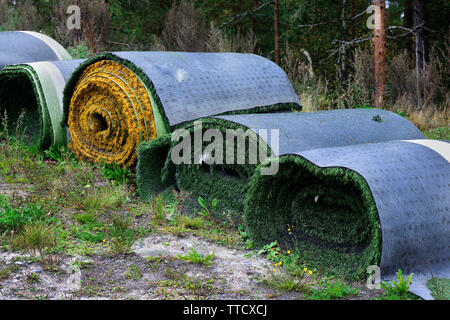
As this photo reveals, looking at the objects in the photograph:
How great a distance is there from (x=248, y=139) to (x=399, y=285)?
1.38 m

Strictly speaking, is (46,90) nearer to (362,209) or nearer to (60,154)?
(60,154)

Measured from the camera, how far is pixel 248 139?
3.38 meters

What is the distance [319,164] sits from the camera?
2.81 metres

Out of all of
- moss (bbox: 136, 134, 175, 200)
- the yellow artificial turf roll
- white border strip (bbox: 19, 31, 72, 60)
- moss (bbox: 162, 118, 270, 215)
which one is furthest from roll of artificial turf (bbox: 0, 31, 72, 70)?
moss (bbox: 162, 118, 270, 215)

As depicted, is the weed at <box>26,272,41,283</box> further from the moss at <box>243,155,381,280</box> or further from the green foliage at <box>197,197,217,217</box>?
the green foliage at <box>197,197,217,217</box>

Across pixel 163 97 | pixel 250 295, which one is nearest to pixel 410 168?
pixel 250 295

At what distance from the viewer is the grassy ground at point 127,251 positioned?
2.62m

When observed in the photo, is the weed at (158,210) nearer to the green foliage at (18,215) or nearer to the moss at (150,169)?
the moss at (150,169)

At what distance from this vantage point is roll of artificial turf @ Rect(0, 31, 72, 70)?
637cm

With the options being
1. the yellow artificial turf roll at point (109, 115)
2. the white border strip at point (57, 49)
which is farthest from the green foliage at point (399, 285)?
the white border strip at point (57, 49)

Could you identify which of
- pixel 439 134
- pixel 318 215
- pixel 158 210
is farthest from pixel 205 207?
pixel 439 134

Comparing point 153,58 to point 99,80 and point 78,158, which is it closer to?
point 99,80

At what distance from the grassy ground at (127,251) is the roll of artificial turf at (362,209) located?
144 millimetres

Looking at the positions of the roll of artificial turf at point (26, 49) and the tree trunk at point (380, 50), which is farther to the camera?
the tree trunk at point (380, 50)
